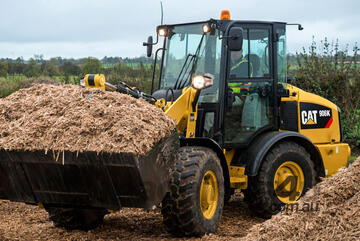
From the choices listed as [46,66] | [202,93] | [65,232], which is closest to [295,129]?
[202,93]

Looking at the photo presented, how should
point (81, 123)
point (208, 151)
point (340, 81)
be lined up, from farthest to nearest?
point (340, 81)
point (208, 151)
point (81, 123)

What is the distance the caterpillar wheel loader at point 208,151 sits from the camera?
454cm

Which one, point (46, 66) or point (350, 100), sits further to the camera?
point (46, 66)

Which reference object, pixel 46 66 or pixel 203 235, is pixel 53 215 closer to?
pixel 203 235

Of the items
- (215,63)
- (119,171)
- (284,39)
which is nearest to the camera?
(119,171)

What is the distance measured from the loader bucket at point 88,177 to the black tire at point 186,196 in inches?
5.7

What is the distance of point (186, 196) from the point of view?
16.1 feet

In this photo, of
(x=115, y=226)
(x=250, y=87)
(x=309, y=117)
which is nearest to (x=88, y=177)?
(x=115, y=226)

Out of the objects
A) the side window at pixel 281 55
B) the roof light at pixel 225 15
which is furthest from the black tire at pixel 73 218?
the side window at pixel 281 55

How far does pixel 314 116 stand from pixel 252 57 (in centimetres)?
150

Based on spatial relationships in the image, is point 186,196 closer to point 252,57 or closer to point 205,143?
point 205,143

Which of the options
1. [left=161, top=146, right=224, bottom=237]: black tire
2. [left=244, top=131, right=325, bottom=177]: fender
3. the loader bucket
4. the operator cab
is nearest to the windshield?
the operator cab

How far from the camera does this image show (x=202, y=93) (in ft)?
20.0

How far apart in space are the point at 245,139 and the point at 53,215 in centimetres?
255
